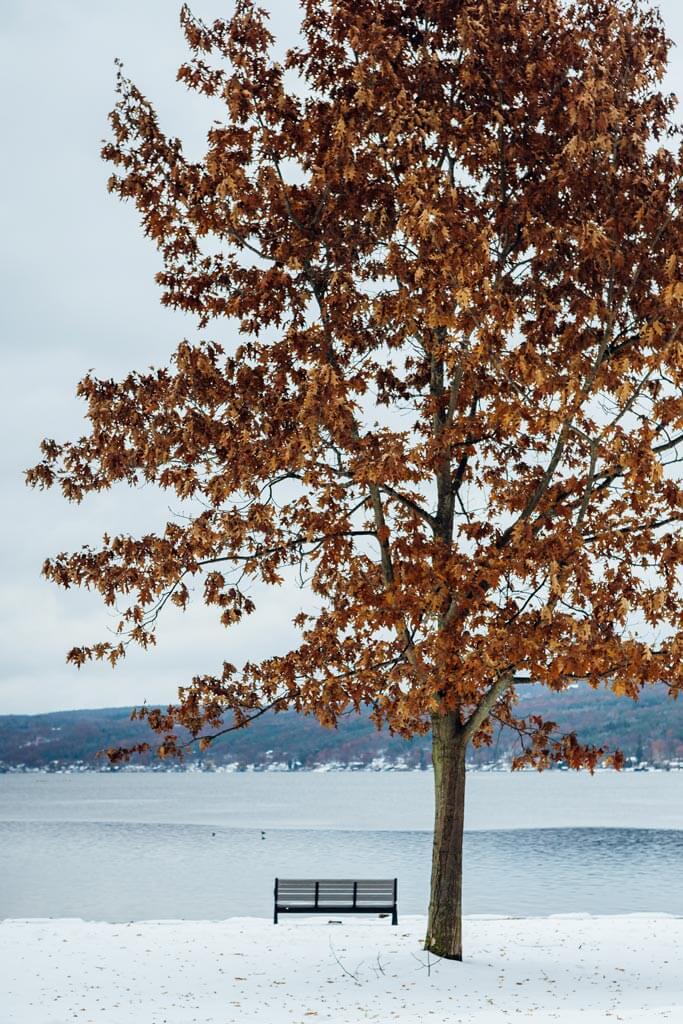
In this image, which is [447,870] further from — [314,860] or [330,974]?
[314,860]

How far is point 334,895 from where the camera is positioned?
822 inches

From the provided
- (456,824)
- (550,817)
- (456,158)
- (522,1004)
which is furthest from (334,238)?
(550,817)

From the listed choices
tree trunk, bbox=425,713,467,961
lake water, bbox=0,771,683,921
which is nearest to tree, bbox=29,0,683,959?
tree trunk, bbox=425,713,467,961

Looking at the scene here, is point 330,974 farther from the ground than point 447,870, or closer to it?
closer to it

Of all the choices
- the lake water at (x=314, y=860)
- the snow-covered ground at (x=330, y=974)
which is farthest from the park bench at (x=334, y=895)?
the lake water at (x=314, y=860)

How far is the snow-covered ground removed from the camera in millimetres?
12453

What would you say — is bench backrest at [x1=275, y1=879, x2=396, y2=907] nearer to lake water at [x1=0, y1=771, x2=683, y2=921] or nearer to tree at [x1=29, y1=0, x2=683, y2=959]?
tree at [x1=29, y1=0, x2=683, y2=959]

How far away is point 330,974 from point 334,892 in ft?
20.6

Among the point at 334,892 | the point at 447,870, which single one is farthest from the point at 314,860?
the point at 447,870

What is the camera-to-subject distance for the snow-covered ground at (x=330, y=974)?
12453 millimetres

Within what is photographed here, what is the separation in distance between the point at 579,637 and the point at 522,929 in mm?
8844

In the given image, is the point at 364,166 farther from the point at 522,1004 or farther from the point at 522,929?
the point at 522,929

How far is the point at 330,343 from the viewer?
46.8 feet

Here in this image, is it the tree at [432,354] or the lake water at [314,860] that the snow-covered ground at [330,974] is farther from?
the lake water at [314,860]
